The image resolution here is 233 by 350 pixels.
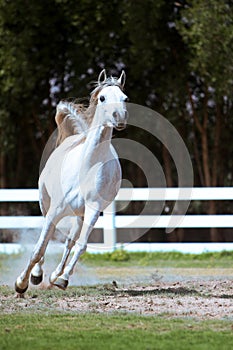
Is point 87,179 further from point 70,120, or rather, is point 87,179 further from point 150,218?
point 150,218

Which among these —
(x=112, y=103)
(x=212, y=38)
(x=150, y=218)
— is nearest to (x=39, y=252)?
(x=112, y=103)

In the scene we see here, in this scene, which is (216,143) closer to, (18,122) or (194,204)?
(194,204)

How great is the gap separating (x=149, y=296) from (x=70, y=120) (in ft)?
7.80

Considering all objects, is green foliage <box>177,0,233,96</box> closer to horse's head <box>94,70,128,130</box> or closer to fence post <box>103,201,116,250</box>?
fence post <box>103,201,116,250</box>

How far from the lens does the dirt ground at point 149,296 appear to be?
748 centimetres

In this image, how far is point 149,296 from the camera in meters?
8.45

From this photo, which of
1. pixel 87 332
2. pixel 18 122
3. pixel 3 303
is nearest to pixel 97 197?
pixel 3 303

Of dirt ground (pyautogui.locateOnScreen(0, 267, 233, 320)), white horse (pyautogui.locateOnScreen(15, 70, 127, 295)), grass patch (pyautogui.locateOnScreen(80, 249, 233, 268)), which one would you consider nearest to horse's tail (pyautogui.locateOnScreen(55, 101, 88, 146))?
white horse (pyautogui.locateOnScreen(15, 70, 127, 295))

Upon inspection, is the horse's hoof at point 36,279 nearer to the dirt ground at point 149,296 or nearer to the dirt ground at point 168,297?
the dirt ground at point 149,296

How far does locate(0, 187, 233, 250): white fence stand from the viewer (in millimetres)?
13539

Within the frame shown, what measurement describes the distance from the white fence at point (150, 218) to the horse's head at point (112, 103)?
5260 millimetres

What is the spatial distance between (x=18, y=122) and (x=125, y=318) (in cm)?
1128

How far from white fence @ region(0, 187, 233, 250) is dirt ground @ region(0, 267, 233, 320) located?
85.9 inches

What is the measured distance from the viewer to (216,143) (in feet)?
54.5
